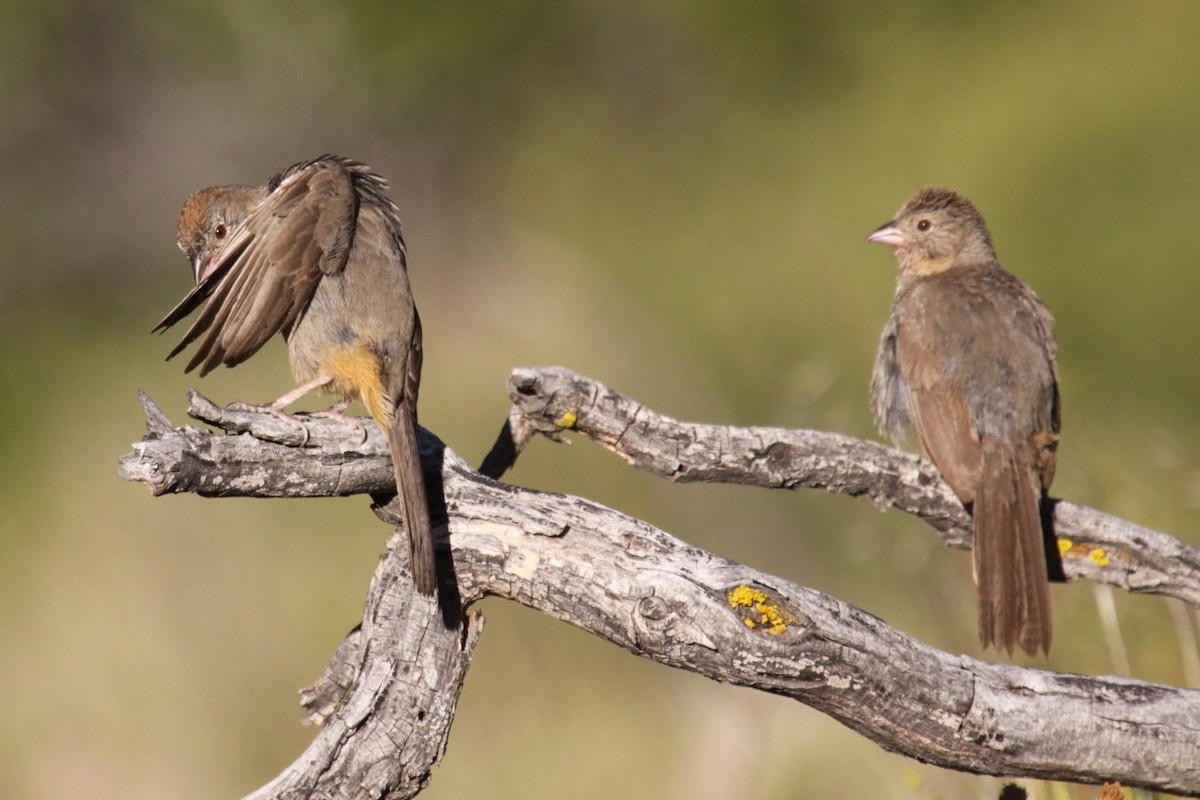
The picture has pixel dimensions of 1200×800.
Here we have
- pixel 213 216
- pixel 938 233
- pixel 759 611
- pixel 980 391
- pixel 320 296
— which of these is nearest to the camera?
pixel 759 611

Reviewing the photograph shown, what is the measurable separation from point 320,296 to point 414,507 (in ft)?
3.43

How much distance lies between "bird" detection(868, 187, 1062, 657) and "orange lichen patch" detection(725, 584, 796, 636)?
143 centimetres

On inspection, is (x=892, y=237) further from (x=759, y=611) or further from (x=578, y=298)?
(x=578, y=298)

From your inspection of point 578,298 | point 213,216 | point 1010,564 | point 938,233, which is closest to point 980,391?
point 1010,564

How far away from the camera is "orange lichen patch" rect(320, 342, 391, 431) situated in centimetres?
426

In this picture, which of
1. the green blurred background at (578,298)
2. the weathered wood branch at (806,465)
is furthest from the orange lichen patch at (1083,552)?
the green blurred background at (578,298)

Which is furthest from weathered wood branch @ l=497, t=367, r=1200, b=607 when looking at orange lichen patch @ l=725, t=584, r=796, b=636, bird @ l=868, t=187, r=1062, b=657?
orange lichen patch @ l=725, t=584, r=796, b=636

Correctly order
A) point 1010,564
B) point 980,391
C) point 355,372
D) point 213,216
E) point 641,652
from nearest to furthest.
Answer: point 641,652
point 355,372
point 1010,564
point 213,216
point 980,391

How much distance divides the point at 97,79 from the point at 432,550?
1200cm

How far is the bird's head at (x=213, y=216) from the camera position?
4.94m

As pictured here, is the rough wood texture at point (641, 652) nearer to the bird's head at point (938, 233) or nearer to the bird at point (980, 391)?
the bird at point (980, 391)

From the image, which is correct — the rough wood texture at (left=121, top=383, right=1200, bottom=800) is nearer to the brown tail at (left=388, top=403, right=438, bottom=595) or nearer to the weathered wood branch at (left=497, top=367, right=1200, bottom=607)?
the brown tail at (left=388, top=403, right=438, bottom=595)

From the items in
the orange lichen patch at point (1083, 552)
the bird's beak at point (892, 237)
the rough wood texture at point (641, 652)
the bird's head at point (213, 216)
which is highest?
the bird's beak at point (892, 237)

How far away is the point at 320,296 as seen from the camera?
175 inches
